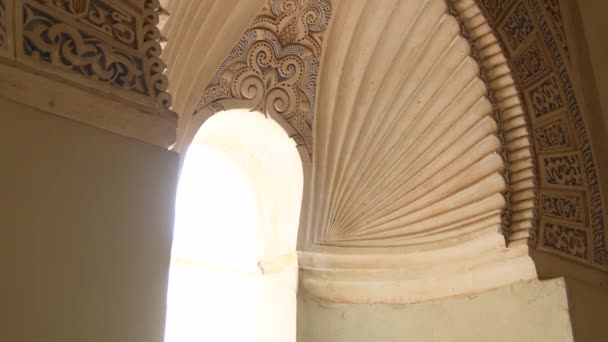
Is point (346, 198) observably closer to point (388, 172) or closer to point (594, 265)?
point (388, 172)

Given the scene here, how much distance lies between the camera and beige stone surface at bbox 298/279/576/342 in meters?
2.78

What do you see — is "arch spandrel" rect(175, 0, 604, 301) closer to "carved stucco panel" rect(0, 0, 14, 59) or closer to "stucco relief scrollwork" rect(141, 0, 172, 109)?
"stucco relief scrollwork" rect(141, 0, 172, 109)

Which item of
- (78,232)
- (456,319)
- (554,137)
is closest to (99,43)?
(78,232)

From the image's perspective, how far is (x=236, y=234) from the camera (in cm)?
337

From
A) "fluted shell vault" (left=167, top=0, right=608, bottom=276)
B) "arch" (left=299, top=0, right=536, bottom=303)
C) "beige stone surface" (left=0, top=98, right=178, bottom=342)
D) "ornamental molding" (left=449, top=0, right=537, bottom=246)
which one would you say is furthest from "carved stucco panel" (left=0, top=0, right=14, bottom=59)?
"ornamental molding" (left=449, top=0, right=537, bottom=246)

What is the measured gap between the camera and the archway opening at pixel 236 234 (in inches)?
123

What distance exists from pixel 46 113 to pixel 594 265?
2.44m

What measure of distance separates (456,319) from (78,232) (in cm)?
201

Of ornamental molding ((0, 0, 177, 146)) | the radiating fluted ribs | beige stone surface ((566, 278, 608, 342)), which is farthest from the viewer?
the radiating fluted ribs

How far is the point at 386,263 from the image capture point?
3166 millimetres

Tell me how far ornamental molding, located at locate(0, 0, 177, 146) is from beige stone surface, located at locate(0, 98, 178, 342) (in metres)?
0.06

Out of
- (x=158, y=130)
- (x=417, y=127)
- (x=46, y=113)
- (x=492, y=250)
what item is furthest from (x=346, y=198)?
(x=46, y=113)

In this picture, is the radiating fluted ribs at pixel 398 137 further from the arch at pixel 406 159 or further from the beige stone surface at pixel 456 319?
the beige stone surface at pixel 456 319

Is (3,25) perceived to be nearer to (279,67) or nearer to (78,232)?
(78,232)
